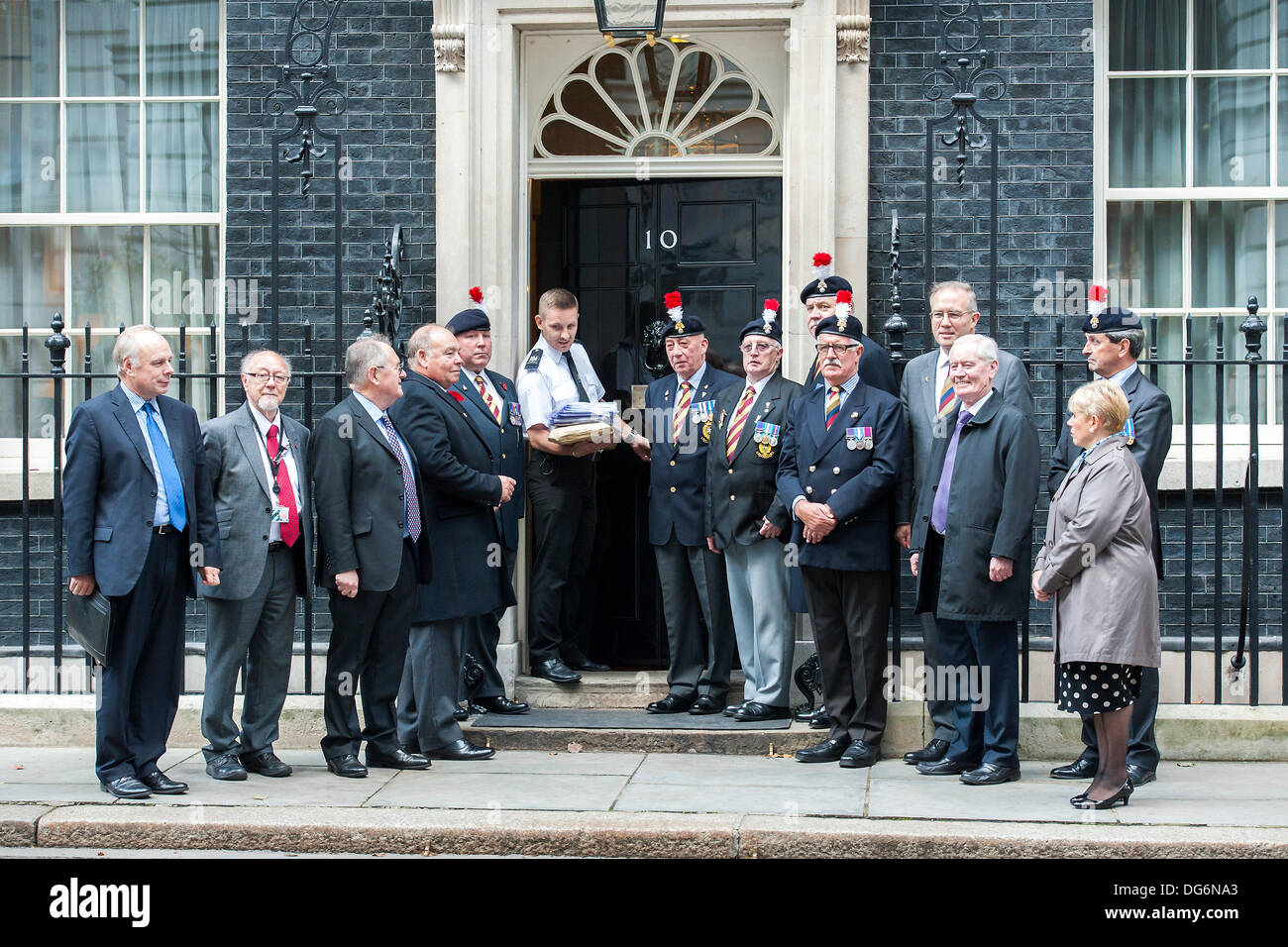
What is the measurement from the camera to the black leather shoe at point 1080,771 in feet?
24.1

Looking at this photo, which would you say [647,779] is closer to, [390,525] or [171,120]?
[390,525]

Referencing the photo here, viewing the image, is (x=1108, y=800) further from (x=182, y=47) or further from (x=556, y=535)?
(x=182, y=47)

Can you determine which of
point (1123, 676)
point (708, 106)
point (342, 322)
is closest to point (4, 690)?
point (342, 322)

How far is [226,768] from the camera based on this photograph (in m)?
7.31

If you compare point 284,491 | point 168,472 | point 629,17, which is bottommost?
point 284,491

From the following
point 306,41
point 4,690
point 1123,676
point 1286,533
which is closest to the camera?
point 1123,676

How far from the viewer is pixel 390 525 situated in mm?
7418

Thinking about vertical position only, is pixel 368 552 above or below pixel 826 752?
above

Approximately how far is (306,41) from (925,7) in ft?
11.9

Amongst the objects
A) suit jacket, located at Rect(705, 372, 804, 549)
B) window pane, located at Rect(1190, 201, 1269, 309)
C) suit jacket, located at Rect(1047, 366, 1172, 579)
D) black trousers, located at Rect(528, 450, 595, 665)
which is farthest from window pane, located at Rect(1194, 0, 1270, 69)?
black trousers, located at Rect(528, 450, 595, 665)

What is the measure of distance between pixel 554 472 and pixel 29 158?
3.91 m

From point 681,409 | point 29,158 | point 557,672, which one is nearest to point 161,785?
point 557,672

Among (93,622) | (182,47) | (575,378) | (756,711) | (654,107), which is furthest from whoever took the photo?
(182,47)
